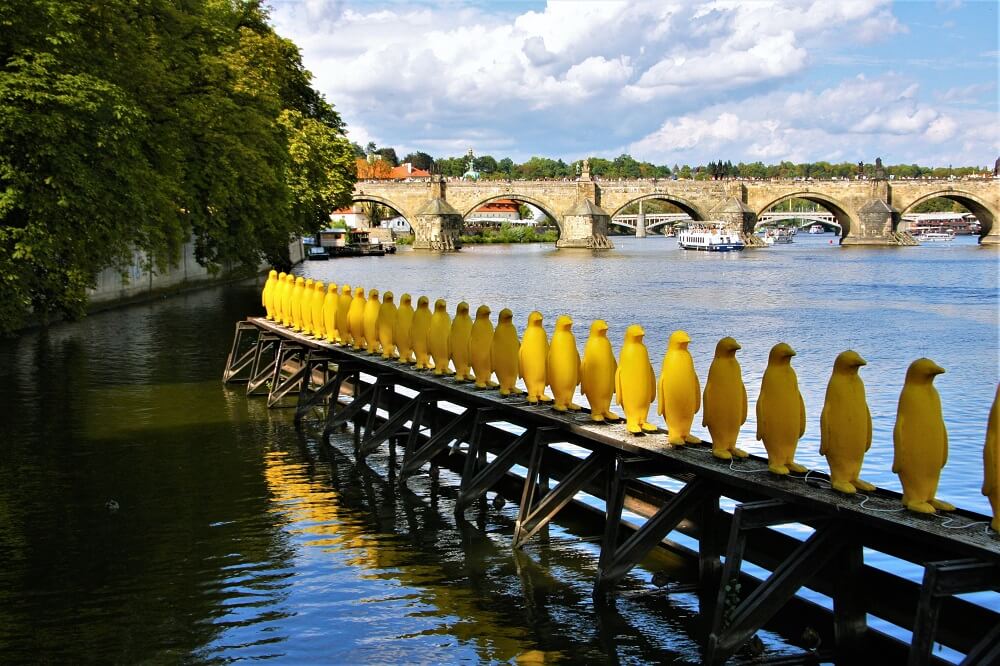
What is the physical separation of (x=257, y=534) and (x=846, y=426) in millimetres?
7016

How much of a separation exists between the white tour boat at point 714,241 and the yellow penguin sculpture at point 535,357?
294ft

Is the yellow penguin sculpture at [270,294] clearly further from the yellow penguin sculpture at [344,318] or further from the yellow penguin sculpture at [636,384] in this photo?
the yellow penguin sculpture at [636,384]

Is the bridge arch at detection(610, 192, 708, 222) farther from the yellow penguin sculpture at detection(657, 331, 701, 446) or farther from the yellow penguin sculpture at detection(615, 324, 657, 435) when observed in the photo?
the yellow penguin sculpture at detection(657, 331, 701, 446)

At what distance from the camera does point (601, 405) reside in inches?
470

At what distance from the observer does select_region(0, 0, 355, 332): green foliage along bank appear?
1811cm

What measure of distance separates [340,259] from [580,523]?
80.4m

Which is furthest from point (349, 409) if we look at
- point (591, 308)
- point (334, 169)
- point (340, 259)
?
point (340, 259)

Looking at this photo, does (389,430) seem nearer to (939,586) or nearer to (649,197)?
(939,586)

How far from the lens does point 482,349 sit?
14.4 metres

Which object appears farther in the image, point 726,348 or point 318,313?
point 318,313

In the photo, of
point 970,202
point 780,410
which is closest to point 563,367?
point 780,410

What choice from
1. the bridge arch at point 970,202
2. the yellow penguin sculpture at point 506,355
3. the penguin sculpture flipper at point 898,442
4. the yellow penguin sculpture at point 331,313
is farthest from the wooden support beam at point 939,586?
the bridge arch at point 970,202

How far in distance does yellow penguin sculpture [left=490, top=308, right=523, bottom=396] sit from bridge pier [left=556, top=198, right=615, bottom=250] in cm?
8925

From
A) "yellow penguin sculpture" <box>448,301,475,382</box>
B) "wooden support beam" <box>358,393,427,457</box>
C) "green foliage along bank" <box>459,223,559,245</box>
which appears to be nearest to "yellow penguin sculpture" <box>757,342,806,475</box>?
"yellow penguin sculpture" <box>448,301,475,382</box>
